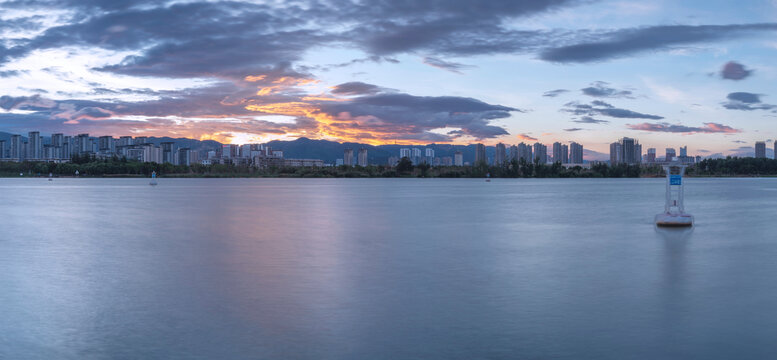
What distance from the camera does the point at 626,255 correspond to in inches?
607

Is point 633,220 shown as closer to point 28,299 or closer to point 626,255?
point 626,255

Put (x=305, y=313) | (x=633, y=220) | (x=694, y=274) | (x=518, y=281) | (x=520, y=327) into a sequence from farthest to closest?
(x=633, y=220), (x=694, y=274), (x=518, y=281), (x=305, y=313), (x=520, y=327)

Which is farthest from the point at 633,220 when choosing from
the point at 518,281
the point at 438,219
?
the point at 518,281

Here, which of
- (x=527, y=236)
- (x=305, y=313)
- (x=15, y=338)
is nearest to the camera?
(x=15, y=338)

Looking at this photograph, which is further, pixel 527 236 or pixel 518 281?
pixel 527 236

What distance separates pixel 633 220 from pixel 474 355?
78.0ft

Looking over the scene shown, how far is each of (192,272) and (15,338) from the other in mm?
5286

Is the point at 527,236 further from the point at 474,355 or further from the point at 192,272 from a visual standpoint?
the point at 474,355

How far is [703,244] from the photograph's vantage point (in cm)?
1803

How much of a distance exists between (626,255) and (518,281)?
5.12 m

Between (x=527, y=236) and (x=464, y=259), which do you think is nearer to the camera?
(x=464, y=259)

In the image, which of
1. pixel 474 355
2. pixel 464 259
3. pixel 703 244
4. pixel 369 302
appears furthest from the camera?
pixel 703 244

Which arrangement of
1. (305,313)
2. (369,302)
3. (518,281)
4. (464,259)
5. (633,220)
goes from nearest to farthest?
(305,313) → (369,302) → (518,281) → (464,259) → (633,220)

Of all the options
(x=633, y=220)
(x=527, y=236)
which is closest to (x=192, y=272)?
(x=527, y=236)
